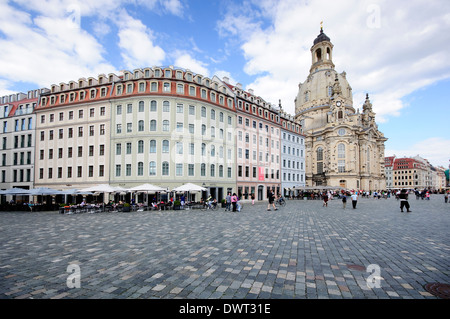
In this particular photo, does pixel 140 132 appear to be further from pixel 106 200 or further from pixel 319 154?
pixel 319 154

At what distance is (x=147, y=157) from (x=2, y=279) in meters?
27.8

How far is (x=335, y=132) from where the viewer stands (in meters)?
83.9

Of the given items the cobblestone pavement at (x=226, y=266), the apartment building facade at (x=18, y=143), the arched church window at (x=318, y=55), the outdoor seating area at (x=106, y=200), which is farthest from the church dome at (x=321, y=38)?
the cobblestone pavement at (x=226, y=266)

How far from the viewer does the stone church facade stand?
270ft

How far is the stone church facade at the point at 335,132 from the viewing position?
3243 inches

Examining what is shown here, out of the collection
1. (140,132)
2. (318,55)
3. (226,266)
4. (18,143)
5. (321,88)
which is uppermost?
(318,55)

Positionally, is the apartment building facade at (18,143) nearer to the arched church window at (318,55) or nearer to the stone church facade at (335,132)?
the stone church facade at (335,132)

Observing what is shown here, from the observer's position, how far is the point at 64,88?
126 ft

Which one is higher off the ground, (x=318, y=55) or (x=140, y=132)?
(x=318, y=55)

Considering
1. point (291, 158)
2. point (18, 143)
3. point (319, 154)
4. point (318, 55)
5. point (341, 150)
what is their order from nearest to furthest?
1. point (18, 143)
2. point (291, 158)
3. point (341, 150)
4. point (319, 154)
5. point (318, 55)

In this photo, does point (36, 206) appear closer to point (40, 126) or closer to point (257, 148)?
point (40, 126)

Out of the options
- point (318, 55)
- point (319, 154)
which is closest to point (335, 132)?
point (319, 154)

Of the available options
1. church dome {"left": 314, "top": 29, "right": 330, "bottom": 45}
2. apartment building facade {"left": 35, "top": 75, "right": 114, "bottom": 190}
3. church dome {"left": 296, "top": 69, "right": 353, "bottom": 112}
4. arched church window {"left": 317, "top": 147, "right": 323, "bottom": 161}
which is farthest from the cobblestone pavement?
church dome {"left": 314, "top": 29, "right": 330, "bottom": 45}
